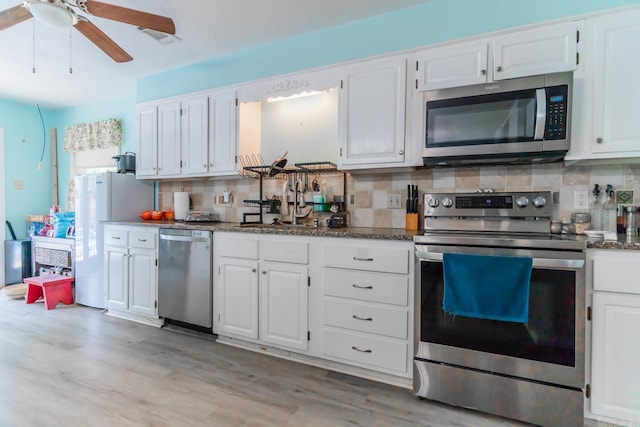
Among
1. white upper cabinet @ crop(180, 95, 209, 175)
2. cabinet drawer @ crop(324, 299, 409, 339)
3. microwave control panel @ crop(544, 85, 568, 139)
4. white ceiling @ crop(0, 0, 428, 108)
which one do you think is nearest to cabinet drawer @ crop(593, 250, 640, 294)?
microwave control panel @ crop(544, 85, 568, 139)

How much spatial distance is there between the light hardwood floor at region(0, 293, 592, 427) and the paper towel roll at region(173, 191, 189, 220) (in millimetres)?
1312

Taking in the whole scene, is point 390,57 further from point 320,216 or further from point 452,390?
point 452,390

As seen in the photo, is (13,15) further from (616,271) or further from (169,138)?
(616,271)

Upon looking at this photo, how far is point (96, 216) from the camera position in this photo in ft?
11.7

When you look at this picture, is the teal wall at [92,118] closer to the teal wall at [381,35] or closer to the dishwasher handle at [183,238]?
the teal wall at [381,35]

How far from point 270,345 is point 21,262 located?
4188 mm

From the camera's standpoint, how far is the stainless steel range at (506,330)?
66.1 inches

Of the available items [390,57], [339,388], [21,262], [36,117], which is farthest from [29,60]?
A: [339,388]

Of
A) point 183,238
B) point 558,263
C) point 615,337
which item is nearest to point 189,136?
point 183,238

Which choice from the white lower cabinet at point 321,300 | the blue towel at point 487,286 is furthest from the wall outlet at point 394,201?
the blue towel at point 487,286

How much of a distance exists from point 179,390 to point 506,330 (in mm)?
1922

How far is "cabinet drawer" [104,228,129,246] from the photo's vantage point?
3271mm

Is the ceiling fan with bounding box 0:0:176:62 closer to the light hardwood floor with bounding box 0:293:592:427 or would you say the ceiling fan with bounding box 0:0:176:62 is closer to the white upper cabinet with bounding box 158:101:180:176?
the white upper cabinet with bounding box 158:101:180:176

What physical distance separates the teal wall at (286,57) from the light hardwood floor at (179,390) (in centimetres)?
234
